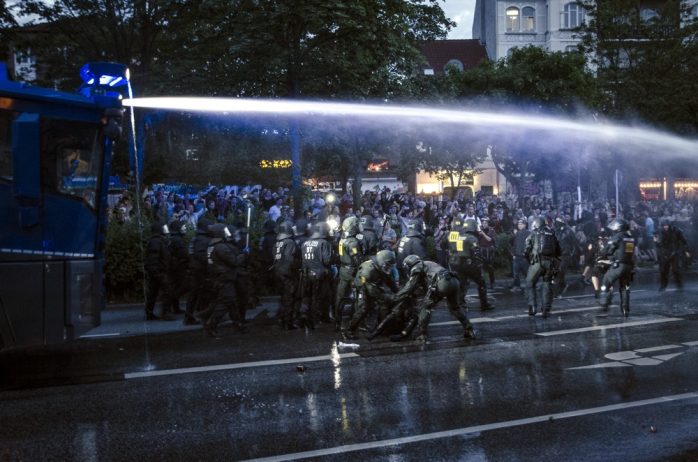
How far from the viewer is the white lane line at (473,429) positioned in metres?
5.99

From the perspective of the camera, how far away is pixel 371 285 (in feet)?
36.0

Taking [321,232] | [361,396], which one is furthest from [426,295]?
[361,396]

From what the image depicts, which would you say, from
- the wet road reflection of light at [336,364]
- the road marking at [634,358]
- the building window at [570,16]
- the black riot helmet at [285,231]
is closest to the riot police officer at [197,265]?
the black riot helmet at [285,231]

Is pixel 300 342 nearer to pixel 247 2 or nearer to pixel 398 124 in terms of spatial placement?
pixel 247 2

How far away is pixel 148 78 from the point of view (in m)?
22.5

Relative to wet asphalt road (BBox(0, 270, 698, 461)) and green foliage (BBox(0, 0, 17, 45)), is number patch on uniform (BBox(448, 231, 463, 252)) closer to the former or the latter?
wet asphalt road (BBox(0, 270, 698, 461))

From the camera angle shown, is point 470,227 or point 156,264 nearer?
point 156,264

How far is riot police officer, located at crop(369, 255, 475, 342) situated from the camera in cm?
1052

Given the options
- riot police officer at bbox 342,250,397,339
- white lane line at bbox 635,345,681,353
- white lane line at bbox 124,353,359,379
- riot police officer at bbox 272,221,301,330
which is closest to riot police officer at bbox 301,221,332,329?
riot police officer at bbox 272,221,301,330

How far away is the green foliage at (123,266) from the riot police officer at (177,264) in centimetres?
207

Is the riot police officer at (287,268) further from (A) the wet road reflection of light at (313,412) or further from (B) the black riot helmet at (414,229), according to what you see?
(A) the wet road reflection of light at (313,412)

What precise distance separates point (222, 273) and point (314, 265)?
161 cm

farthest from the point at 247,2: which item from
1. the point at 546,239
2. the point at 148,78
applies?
the point at 546,239

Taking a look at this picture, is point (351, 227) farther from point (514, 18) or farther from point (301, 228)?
point (514, 18)
